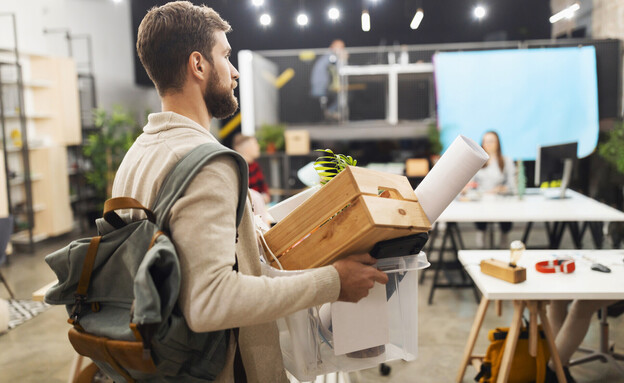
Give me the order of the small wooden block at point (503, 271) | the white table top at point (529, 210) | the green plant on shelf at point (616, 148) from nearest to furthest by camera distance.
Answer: the small wooden block at point (503, 271), the white table top at point (529, 210), the green plant on shelf at point (616, 148)

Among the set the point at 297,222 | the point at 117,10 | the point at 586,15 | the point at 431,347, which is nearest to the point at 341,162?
the point at 297,222

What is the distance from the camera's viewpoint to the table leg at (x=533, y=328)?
8.01 feet

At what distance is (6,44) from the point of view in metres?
6.89

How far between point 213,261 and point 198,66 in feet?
1.57

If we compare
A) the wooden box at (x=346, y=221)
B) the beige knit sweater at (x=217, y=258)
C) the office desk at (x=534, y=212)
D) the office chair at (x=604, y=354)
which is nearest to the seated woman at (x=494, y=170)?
the office desk at (x=534, y=212)

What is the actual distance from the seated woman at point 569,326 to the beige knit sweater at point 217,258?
7.19ft

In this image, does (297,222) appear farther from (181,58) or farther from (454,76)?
(454,76)

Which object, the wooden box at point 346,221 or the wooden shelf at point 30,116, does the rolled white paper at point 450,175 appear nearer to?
the wooden box at point 346,221

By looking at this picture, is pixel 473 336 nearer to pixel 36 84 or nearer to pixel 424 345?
pixel 424 345

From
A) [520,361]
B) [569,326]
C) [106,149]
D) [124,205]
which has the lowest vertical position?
[520,361]

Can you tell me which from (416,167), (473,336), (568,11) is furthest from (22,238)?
(568,11)

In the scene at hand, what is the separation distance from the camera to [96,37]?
937 centimetres

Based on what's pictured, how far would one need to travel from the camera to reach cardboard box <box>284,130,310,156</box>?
714cm

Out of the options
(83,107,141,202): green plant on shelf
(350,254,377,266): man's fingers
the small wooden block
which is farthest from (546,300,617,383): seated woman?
(83,107,141,202): green plant on shelf
